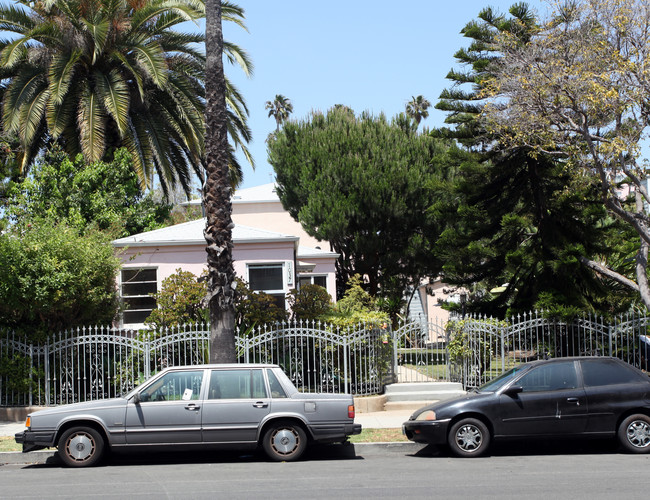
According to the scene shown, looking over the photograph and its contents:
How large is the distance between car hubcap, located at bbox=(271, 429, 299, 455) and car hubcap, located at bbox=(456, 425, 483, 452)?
242 cm

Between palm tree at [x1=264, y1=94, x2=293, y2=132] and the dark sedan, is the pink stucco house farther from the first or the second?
palm tree at [x1=264, y1=94, x2=293, y2=132]

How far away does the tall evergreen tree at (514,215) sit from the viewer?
18.9m

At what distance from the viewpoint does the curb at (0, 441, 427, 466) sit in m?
11.3

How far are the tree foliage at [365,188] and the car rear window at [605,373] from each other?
1782 cm

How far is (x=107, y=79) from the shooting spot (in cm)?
2208

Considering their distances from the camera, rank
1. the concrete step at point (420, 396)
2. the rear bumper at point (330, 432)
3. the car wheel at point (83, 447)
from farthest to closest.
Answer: the concrete step at point (420, 396)
the rear bumper at point (330, 432)
the car wheel at point (83, 447)

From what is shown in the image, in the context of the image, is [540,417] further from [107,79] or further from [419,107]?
[419,107]

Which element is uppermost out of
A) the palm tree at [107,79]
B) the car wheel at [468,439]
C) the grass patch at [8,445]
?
the palm tree at [107,79]

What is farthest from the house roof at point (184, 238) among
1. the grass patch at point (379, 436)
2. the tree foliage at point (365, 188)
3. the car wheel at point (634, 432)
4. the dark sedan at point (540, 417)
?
the car wheel at point (634, 432)

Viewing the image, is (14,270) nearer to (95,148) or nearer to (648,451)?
(95,148)

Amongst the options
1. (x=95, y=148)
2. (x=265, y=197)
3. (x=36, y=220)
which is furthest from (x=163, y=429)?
(x=265, y=197)

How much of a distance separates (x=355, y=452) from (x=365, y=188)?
1846cm

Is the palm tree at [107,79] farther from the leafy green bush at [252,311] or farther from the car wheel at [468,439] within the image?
the car wheel at [468,439]

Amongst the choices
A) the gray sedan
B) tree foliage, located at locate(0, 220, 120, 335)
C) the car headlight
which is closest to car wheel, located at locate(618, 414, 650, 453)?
the car headlight
